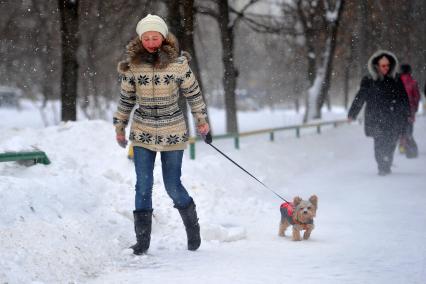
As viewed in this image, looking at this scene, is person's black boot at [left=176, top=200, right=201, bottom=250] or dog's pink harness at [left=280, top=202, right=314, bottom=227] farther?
dog's pink harness at [left=280, top=202, right=314, bottom=227]

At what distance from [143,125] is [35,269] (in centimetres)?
151

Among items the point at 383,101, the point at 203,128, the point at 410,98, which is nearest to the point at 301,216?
the point at 203,128

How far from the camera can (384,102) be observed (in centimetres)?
1002

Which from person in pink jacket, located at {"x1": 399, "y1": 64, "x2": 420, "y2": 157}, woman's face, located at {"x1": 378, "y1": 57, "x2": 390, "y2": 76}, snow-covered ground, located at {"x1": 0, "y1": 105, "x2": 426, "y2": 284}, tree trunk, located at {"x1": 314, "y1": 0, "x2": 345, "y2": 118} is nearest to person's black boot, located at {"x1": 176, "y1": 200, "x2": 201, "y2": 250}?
snow-covered ground, located at {"x1": 0, "y1": 105, "x2": 426, "y2": 284}

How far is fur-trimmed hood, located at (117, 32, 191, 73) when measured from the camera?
4.77 m

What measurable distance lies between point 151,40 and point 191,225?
1.64m

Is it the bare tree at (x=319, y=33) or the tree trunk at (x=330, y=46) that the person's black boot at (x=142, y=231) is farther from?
the tree trunk at (x=330, y=46)

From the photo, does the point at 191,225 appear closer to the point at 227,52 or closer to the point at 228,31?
the point at 227,52

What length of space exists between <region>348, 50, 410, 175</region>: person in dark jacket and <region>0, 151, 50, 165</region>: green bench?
5.77 metres

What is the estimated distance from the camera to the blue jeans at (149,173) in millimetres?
4945

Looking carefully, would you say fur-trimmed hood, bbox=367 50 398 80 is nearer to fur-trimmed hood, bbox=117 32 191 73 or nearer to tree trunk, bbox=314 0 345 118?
fur-trimmed hood, bbox=117 32 191 73

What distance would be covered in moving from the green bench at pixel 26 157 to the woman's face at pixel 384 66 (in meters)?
6.14

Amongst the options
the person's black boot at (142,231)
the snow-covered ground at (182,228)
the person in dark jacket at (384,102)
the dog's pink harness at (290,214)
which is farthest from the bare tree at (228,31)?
the person's black boot at (142,231)

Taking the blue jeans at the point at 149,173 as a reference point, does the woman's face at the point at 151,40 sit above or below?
above
